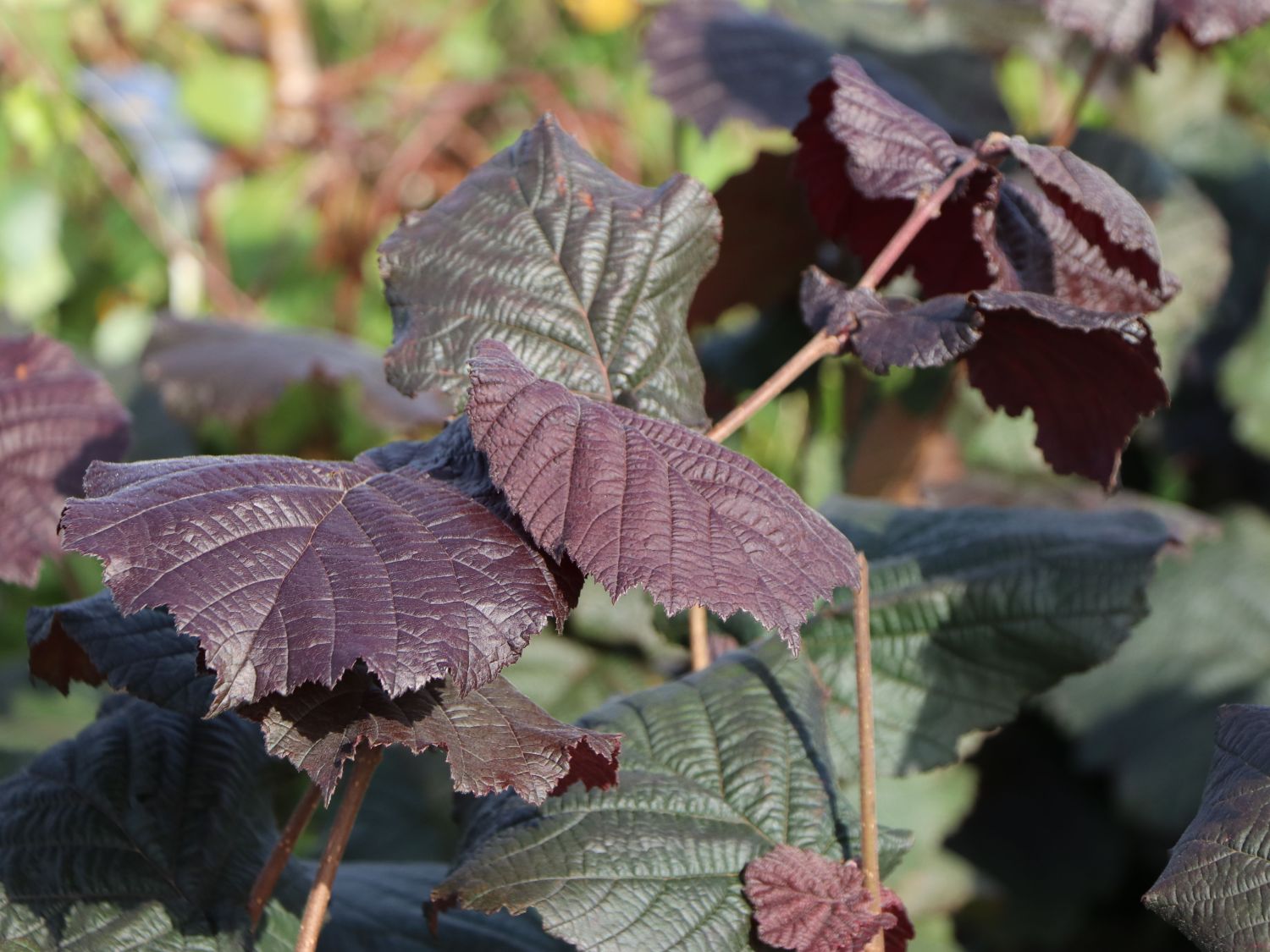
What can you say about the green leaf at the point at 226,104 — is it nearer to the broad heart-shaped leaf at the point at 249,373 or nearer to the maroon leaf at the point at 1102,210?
the broad heart-shaped leaf at the point at 249,373

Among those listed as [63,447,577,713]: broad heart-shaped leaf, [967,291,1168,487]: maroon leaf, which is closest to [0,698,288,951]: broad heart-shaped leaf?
[63,447,577,713]: broad heart-shaped leaf

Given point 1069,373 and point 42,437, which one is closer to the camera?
point 1069,373

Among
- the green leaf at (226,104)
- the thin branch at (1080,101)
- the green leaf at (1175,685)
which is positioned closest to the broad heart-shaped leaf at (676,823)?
the thin branch at (1080,101)

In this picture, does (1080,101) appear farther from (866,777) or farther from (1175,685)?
(866,777)

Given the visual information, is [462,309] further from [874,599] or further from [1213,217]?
[1213,217]

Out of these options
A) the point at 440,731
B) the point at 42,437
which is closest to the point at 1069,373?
the point at 440,731

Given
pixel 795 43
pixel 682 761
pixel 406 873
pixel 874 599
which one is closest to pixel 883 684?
pixel 874 599

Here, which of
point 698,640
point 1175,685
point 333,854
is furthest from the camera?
point 1175,685
